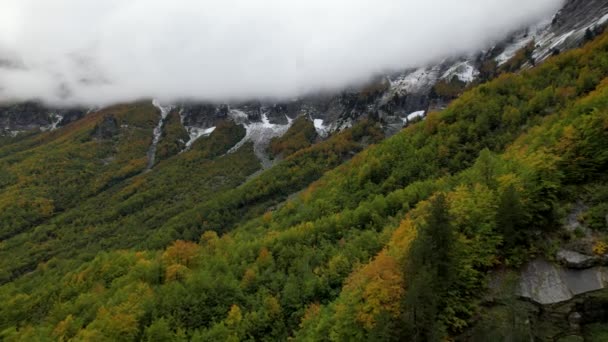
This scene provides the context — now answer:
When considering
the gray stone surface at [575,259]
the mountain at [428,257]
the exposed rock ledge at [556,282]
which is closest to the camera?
the exposed rock ledge at [556,282]

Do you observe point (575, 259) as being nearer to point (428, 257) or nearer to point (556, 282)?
point (556, 282)

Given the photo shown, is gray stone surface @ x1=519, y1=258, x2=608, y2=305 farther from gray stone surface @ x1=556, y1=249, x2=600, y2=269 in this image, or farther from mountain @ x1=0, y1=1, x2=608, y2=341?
gray stone surface @ x1=556, y1=249, x2=600, y2=269

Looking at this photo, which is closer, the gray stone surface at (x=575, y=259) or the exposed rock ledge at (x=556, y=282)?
the exposed rock ledge at (x=556, y=282)

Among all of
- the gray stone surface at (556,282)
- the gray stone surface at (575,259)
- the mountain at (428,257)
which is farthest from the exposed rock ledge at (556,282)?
the gray stone surface at (575,259)

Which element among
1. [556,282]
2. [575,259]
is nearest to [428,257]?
[556,282]

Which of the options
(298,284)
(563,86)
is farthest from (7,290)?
(563,86)

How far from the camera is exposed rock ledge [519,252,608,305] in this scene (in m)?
28.5

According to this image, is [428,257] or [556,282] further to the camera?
[428,257]

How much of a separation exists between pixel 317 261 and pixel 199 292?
19689 mm

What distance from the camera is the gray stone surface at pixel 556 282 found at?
28.5 m

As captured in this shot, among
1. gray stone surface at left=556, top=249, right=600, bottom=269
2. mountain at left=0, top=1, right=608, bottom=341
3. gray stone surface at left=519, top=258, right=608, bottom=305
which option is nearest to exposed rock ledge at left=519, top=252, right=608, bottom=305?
gray stone surface at left=519, top=258, right=608, bottom=305

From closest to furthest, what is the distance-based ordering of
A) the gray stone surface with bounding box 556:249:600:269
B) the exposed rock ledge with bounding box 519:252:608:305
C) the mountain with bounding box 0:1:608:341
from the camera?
the exposed rock ledge with bounding box 519:252:608:305
the gray stone surface with bounding box 556:249:600:269
the mountain with bounding box 0:1:608:341

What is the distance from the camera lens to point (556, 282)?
1172 inches

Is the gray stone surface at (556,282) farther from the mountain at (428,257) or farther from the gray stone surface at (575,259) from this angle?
the gray stone surface at (575,259)
